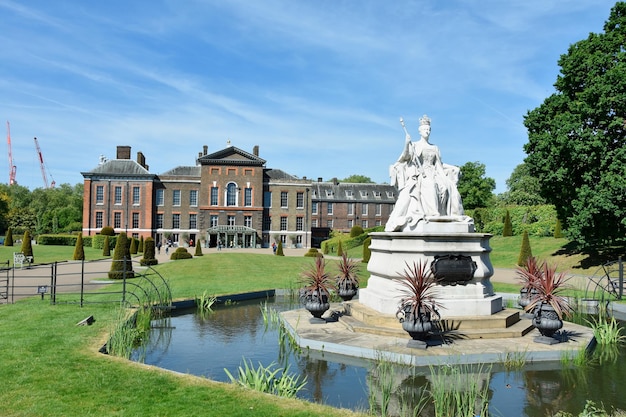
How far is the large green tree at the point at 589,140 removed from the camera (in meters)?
22.3

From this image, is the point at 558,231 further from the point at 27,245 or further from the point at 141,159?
the point at 141,159

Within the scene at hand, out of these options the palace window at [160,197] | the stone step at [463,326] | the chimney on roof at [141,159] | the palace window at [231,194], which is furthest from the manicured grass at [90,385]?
the chimney on roof at [141,159]

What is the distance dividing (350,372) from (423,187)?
5.12 m

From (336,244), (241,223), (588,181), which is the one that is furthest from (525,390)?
(241,223)

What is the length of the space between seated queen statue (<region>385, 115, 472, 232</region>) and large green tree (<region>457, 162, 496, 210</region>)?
175ft

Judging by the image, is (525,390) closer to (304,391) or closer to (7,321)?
(304,391)

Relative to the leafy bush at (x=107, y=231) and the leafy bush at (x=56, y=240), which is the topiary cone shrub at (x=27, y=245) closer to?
the leafy bush at (x=56, y=240)

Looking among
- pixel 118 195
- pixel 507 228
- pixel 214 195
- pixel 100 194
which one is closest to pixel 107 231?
pixel 118 195

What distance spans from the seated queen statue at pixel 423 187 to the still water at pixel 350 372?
369 cm

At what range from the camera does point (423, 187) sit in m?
10.9

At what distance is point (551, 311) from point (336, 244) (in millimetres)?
44063

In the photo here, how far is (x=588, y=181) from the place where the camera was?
78.0 feet

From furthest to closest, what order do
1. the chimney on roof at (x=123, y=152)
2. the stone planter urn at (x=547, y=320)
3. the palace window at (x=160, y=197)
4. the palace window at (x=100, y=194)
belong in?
the chimney on roof at (x=123, y=152), the palace window at (x=160, y=197), the palace window at (x=100, y=194), the stone planter urn at (x=547, y=320)

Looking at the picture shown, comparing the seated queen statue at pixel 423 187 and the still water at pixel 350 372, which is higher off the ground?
the seated queen statue at pixel 423 187
